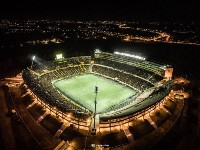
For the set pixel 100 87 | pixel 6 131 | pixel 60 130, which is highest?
pixel 60 130

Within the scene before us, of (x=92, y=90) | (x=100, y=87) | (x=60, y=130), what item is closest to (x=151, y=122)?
(x=60, y=130)

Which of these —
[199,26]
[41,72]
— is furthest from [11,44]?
[199,26]

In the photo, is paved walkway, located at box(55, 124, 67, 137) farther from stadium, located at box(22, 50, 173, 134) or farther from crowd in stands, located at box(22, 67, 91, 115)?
crowd in stands, located at box(22, 67, 91, 115)

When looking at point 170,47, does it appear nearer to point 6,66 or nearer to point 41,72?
point 41,72

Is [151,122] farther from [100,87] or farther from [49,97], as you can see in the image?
[100,87]

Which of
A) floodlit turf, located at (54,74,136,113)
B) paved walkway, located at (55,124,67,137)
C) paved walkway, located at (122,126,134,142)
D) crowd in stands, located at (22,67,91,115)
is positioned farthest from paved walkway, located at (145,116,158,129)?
paved walkway, located at (55,124,67,137)

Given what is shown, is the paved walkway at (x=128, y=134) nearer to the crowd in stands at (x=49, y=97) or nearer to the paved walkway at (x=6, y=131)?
the crowd in stands at (x=49, y=97)

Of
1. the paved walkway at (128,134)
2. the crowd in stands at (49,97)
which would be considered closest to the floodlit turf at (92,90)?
the crowd in stands at (49,97)
